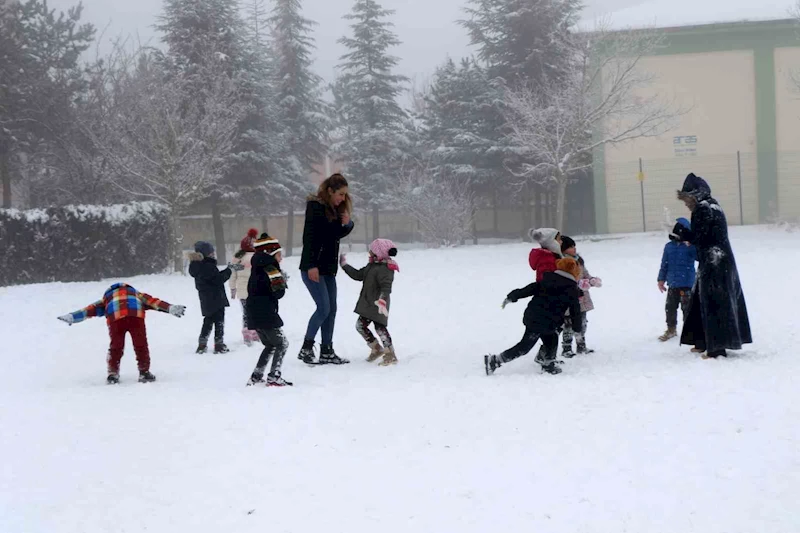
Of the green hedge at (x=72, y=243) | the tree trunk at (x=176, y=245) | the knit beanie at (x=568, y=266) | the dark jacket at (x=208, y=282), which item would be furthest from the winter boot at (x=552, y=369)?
the tree trunk at (x=176, y=245)

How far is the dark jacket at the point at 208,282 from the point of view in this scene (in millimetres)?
11039

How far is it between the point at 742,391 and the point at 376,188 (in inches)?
1373

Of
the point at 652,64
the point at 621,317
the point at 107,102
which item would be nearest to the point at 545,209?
the point at 652,64

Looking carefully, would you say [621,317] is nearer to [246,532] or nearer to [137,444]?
[137,444]

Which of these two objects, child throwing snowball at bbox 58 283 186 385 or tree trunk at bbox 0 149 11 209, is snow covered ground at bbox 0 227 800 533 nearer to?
child throwing snowball at bbox 58 283 186 385

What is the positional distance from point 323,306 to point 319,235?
0.78 meters

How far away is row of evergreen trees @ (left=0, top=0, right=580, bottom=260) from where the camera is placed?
1080 inches

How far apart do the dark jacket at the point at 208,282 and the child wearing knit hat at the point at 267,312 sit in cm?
286

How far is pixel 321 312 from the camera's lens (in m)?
9.33

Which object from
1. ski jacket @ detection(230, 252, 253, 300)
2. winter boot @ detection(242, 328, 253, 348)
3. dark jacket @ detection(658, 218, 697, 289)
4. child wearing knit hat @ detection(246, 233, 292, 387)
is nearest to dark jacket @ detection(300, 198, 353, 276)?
child wearing knit hat @ detection(246, 233, 292, 387)

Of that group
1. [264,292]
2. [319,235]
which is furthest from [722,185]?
[264,292]

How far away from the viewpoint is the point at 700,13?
34625 millimetres

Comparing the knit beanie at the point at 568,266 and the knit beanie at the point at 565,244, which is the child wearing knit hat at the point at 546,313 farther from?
the knit beanie at the point at 565,244

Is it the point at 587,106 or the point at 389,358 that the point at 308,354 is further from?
the point at 587,106
